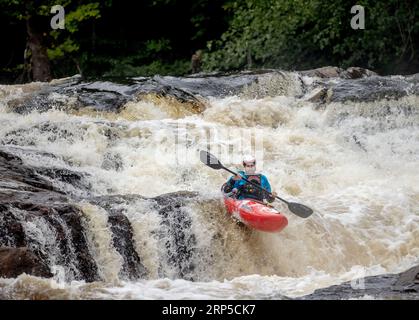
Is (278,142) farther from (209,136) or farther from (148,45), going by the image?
(148,45)

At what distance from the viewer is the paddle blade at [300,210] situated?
768cm

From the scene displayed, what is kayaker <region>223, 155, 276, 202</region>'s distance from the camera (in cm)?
788

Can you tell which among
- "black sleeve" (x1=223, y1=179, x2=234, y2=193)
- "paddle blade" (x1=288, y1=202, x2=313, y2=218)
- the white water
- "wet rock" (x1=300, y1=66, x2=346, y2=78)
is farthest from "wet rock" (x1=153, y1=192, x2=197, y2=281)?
"wet rock" (x1=300, y1=66, x2=346, y2=78)

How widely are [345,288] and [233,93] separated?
688 centimetres

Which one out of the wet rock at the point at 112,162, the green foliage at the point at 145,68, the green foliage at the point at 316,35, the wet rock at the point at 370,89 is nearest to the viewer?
the wet rock at the point at 112,162

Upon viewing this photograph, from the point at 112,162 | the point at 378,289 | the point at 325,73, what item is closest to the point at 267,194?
the point at 378,289

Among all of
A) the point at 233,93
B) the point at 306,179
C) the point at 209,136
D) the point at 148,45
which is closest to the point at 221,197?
the point at 306,179

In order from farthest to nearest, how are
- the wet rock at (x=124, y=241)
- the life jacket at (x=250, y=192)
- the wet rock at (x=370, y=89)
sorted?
the wet rock at (x=370, y=89) → the life jacket at (x=250, y=192) → the wet rock at (x=124, y=241)

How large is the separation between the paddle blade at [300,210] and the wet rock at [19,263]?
253 centimetres

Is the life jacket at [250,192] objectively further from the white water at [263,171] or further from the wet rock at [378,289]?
the wet rock at [378,289]

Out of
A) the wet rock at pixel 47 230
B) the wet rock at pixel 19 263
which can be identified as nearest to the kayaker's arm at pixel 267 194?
the wet rock at pixel 47 230

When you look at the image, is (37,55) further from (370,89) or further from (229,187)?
(229,187)

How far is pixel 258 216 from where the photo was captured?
7.43 metres

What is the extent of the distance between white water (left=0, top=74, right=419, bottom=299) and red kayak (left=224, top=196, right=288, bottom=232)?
0.74ft
